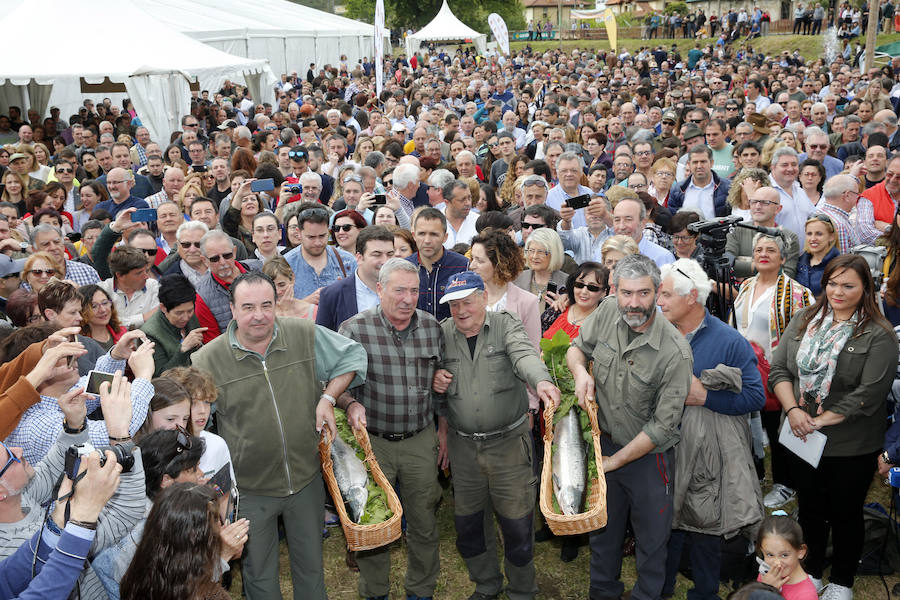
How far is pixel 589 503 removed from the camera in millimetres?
3734

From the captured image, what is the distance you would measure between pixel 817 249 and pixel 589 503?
3075 mm

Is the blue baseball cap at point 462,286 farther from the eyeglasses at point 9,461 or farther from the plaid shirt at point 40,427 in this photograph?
the eyeglasses at point 9,461

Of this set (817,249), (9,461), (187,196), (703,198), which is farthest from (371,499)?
(703,198)

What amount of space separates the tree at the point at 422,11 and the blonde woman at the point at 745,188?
177 feet

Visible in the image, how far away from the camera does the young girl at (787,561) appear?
362cm

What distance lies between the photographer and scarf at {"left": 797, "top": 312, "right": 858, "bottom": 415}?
162 inches

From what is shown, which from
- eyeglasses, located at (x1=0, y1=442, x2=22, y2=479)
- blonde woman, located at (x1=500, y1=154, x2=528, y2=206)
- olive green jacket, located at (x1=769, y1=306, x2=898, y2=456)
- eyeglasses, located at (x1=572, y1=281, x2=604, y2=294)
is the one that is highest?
blonde woman, located at (x1=500, y1=154, x2=528, y2=206)

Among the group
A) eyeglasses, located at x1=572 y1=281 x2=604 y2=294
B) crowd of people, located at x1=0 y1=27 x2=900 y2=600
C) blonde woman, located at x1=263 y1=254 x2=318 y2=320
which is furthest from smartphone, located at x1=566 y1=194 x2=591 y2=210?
blonde woman, located at x1=263 y1=254 x2=318 y2=320

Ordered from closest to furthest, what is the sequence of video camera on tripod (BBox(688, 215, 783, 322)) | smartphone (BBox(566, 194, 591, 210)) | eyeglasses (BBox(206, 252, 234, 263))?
video camera on tripod (BBox(688, 215, 783, 322)) < eyeglasses (BBox(206, 252, 234, 263)) < smartphone (BBox(566, 194, 591, 210))

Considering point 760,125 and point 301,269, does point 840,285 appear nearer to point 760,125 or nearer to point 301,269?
point 301,269

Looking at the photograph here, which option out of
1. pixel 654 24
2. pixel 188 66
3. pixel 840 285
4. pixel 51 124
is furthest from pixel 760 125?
pixel 654 24

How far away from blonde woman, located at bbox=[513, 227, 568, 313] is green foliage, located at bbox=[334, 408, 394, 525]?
1739mm

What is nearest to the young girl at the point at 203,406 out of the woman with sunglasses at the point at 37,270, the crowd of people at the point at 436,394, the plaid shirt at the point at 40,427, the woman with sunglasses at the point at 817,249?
the crowd of people at the point at 436,394

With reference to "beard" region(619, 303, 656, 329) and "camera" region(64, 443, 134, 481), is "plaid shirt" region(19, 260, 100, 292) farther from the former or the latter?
"beard" region(619, 303, 656, 329)
